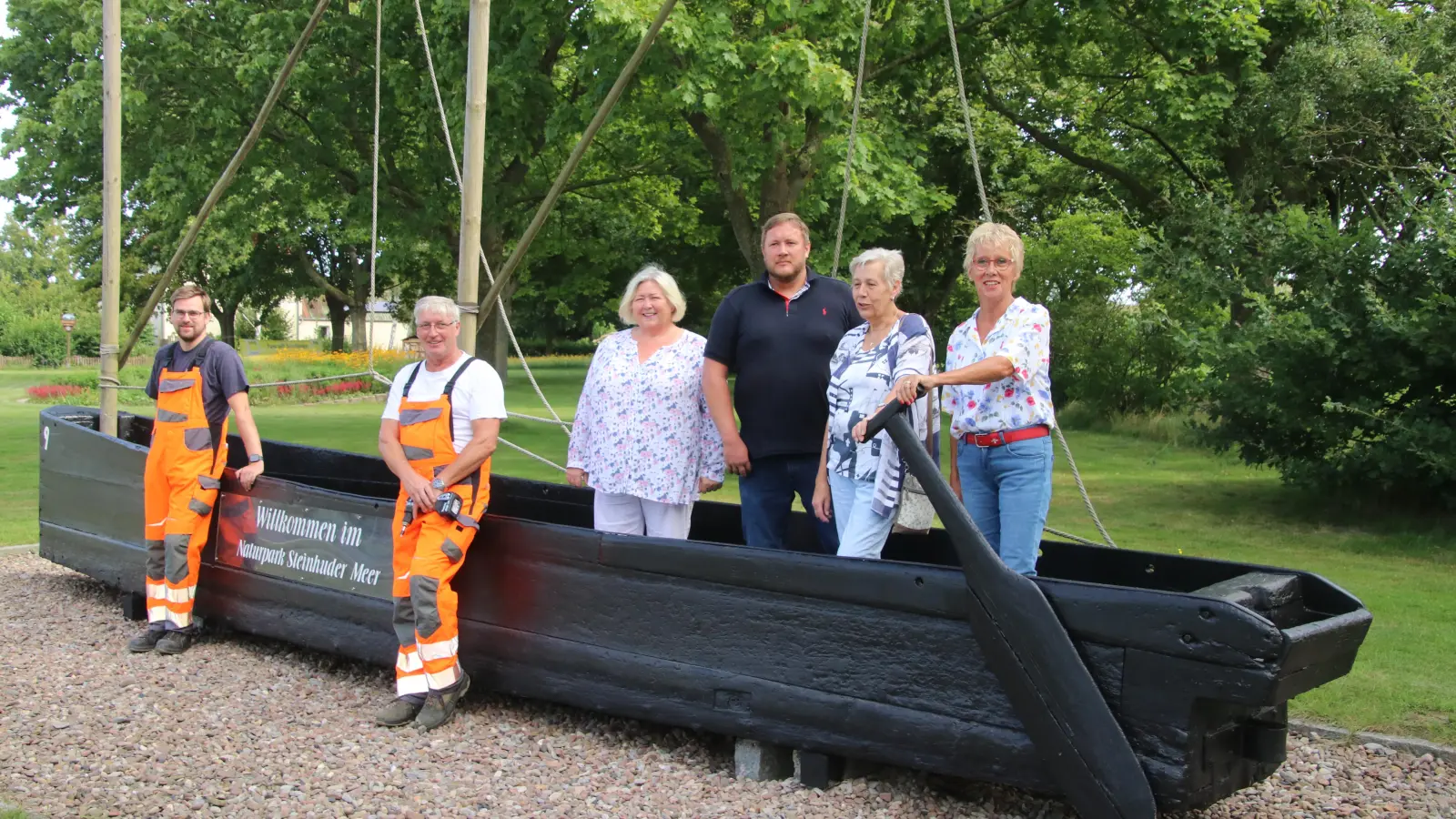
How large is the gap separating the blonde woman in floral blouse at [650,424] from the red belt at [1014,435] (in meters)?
1.11

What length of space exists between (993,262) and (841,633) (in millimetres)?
1246

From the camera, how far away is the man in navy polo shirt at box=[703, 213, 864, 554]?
455cm

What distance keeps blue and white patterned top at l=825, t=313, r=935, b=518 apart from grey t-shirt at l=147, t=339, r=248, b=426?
10.1ft

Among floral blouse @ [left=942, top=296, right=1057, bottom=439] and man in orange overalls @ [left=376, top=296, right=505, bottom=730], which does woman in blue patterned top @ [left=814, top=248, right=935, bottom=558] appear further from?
man in orange overalls @ [left=376, top=296, right=505, bottom=730]

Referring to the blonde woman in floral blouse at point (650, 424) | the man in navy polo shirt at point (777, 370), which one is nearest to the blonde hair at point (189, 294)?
the blonde woman in floral blouse at point (650, 424)

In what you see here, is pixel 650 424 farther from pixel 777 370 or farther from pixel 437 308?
pixel 437 308

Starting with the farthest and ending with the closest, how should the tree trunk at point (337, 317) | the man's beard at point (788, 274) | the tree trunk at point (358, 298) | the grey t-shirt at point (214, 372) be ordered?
the tree trunk at point (337, 317) < the tree trunk at point (358, 298) < the grey t-shirt at point (214, 372) < the man's beard at point (788, 274)

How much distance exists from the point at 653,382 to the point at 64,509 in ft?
13.2

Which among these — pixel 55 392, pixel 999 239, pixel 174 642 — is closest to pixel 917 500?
pixel 999 239

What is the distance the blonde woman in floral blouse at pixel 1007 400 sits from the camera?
3.95 m

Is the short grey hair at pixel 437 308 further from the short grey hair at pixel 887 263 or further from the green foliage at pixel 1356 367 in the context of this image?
the green foliage at pixel 1356 367

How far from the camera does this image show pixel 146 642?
5.84 meters

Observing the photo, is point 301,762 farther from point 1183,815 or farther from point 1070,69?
point 1070,69

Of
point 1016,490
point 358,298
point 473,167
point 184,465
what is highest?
point 473,167
